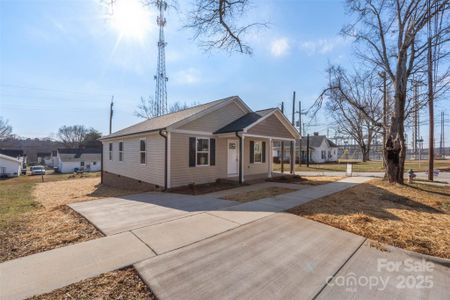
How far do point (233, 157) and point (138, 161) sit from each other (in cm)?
543

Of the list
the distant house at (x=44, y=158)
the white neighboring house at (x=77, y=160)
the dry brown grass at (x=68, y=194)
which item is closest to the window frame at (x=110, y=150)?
the dry brown grass at (x=68, y=194)

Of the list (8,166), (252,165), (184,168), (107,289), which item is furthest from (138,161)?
(8,166)

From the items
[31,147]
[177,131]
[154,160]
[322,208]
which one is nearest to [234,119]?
[177,131]

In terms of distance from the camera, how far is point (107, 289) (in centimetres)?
265

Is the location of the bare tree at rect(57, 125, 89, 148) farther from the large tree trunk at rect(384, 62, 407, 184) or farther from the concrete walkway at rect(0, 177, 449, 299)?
the large tree trunk at rect(384, 62, 407, 184)

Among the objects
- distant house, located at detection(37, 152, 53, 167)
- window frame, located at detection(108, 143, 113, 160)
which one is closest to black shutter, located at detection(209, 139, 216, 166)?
window frame, located at detection(108, 143, 113, 160)

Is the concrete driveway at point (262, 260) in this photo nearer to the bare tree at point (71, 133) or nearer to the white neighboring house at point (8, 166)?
the white neighboring house at point (8, 166)

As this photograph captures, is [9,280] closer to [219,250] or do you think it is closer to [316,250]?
[219,250]

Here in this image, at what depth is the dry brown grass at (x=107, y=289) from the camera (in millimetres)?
2535

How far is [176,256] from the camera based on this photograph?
3.42 metres

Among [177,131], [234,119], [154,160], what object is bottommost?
[154,160]

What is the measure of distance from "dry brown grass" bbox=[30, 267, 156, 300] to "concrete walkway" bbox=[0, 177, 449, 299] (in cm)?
11

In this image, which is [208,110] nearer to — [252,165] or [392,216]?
[252,165]

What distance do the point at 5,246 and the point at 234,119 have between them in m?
11.0
